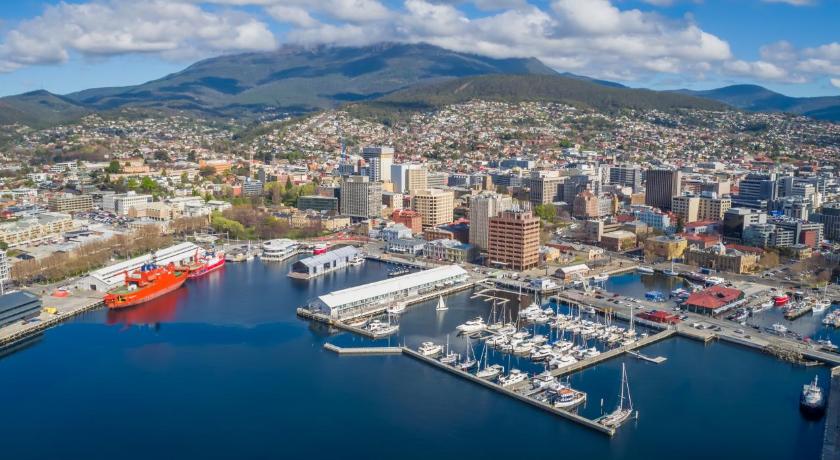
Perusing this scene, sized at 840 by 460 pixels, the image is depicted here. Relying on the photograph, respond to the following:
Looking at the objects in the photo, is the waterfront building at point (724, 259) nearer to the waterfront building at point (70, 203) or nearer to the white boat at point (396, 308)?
the white boat at point (396, 308)

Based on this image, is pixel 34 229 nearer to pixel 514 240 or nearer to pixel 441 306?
pixel 441 306

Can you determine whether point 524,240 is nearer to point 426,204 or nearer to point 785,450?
point 426,204

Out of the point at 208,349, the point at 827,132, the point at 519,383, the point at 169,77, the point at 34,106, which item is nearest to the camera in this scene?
the point at 519,383

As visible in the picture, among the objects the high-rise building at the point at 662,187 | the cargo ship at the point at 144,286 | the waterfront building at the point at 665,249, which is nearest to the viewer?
the cargo ship at the point at 144,286

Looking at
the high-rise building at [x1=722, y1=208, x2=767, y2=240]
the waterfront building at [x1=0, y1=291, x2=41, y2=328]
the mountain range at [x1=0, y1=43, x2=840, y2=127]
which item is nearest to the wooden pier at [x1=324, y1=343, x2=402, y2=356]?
the waterfront building at [x1=0, y1=291, x2=41, y2=328]

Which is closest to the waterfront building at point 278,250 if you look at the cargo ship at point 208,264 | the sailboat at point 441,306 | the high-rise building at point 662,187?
the cargo ship at point 208,264

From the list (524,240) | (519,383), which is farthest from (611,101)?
(519,383)
